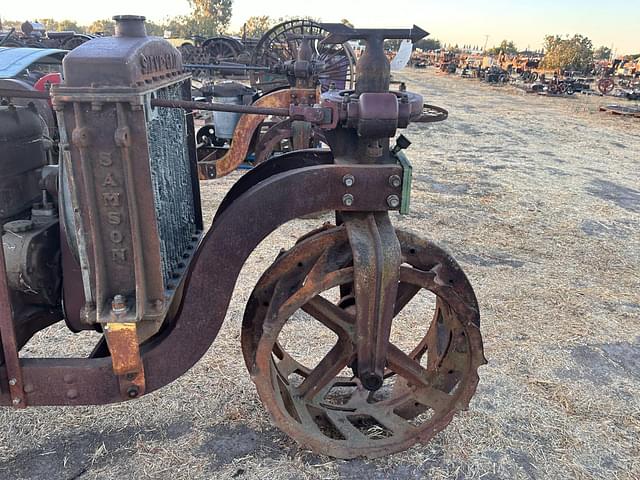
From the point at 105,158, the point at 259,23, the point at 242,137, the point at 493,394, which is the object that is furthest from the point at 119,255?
the point at 259,23

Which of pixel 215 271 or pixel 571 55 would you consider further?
pixel 571 55

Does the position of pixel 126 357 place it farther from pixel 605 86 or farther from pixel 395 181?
pixel 605 86

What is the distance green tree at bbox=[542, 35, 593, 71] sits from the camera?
2566cm

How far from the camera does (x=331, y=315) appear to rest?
2.08 meters

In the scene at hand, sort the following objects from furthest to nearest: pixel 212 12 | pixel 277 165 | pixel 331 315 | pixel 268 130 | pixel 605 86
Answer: pixel 212 12 < pixel 605 86 < pixel 268 130 < pixel 277 165 < pixel 331 315

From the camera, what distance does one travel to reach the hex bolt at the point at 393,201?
1.82 meters

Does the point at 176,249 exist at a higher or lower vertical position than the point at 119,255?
lower

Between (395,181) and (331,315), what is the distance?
0.59 metres

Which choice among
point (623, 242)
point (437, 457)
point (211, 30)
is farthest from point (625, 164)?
point (211, 30)

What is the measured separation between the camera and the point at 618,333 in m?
3.56

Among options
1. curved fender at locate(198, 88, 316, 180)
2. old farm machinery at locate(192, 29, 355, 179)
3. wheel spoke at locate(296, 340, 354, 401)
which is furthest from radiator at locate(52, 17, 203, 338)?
curved fender at locate(198, 88, 316, 180)

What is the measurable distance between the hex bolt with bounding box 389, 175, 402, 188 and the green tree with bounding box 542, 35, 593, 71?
87.2 feet

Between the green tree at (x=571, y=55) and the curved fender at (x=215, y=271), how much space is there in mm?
26679

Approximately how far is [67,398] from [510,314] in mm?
2855
